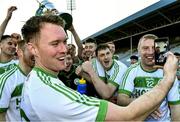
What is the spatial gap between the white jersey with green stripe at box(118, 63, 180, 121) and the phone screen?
5.19ft

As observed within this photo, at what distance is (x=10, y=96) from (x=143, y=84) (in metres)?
1.57

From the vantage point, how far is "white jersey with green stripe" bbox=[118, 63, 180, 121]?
399 cm

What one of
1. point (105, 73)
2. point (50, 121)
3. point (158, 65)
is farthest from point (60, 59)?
point (105, 73)

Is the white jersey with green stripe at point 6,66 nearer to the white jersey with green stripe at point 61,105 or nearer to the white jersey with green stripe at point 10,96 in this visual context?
the white jersey with green stripe at point 10,96

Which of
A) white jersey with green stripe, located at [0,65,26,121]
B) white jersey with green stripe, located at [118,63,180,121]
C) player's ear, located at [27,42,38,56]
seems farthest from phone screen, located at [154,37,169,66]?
white jersey with green stripe, located at [118,63,180,121]

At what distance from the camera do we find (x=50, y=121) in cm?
184

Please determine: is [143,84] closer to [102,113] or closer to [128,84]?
[128,84]

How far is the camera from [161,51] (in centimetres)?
236

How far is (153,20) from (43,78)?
75.5 feet

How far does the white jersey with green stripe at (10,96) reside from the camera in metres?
3.22

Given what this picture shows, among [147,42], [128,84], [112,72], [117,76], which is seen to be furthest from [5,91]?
[112,72]

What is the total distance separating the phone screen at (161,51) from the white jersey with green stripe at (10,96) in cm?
144

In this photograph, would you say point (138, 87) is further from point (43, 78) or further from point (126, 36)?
point (126, 36)

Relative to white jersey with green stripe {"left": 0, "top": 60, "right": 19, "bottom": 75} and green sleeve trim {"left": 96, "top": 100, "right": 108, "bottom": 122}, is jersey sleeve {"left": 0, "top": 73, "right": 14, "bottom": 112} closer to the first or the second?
green sleeve trim {"left": 96, "top": 100, "right": 108, "bottom": 122}
